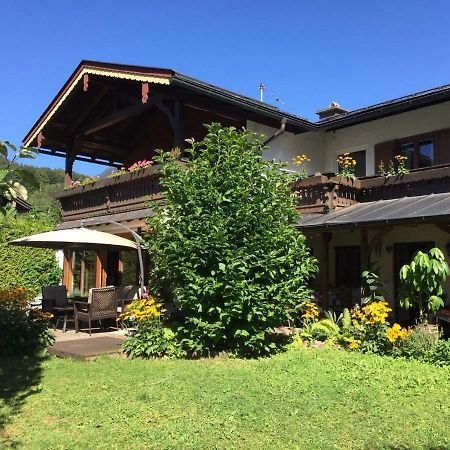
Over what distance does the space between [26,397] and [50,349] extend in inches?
112

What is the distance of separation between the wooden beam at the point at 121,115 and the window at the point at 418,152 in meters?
Result: 7.16

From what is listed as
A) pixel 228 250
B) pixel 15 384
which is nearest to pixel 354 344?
pixel 228 250

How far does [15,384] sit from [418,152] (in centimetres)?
1139

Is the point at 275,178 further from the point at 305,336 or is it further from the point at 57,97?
the point at 57,97

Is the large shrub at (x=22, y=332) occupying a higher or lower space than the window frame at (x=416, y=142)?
lower

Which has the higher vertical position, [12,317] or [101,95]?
[101,95]

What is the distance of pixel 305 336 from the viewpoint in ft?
31.5

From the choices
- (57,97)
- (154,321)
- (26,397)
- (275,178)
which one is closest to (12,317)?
(154,321)

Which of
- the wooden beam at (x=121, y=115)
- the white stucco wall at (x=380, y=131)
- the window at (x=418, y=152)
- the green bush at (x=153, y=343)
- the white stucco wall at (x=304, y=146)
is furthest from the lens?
the white stucco wall at (x=304, y=146)

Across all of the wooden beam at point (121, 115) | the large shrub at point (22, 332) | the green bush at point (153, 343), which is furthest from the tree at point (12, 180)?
the wooden beam at point (121, 115)

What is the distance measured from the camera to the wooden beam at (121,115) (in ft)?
45.6

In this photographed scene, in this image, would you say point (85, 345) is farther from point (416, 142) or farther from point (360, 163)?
point (416, 142)

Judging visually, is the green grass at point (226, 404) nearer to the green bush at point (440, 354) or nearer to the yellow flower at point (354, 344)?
the green bush at point (440, 354)

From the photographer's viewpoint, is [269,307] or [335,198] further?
[335,198]
